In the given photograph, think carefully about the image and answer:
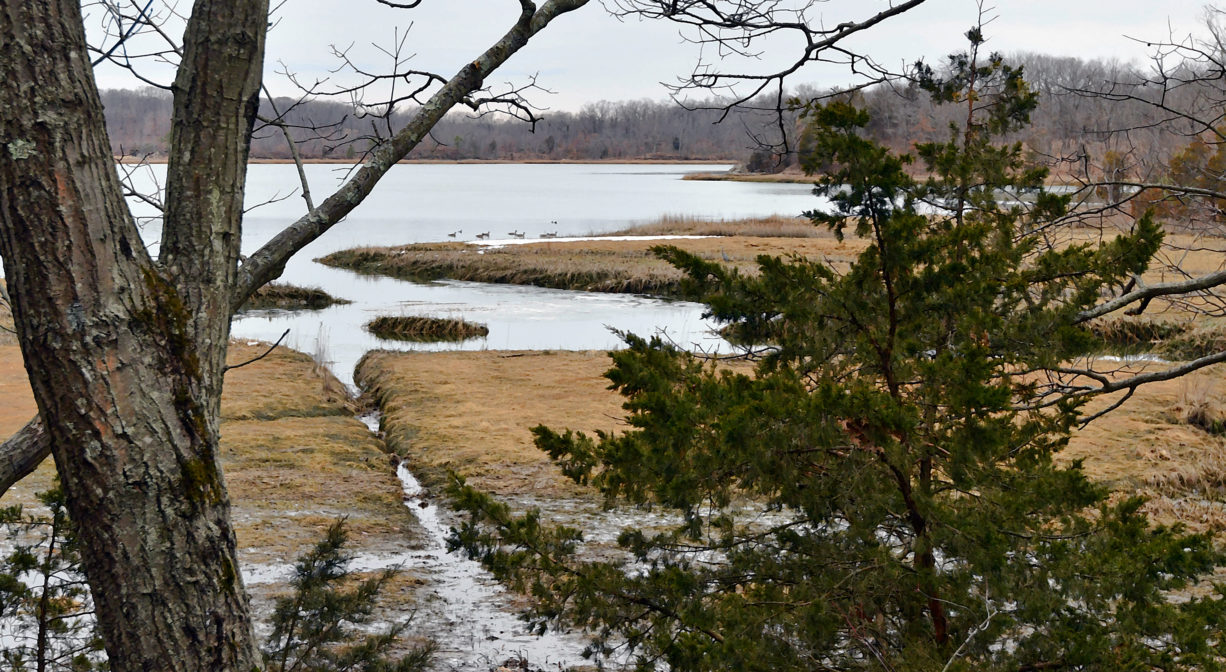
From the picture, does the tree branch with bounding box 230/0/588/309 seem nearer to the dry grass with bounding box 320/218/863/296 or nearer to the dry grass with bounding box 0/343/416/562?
the dry grass with bounding box 0/343/416/562

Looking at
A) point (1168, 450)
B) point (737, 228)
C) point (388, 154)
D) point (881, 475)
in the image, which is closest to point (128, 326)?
point (388, 154)

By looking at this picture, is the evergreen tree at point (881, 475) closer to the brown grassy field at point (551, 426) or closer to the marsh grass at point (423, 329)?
the brown grassy field at point (551, 426)

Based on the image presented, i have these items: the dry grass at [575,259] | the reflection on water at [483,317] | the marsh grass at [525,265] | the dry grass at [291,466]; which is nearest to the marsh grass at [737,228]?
the dry grass at [575,259]

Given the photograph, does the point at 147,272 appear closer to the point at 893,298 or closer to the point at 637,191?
the point at 893,298

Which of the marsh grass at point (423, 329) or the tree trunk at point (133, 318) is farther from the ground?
the tree trunk at point (133, 318)

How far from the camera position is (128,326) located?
2.17 m

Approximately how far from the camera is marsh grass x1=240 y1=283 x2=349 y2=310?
86.5ft

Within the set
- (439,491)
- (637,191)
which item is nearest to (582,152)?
(637,191)

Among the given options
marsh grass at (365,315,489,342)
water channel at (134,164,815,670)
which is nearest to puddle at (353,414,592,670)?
water channel at (134,164,815,670)

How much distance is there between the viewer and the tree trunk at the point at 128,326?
2031 millimetres

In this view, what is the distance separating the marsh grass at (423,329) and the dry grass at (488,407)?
3068mm

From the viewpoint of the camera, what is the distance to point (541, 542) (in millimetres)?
4219

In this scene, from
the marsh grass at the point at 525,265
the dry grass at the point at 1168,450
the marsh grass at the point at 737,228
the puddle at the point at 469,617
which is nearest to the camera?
the puddle at the point at 469,617

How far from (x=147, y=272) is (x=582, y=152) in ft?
572
